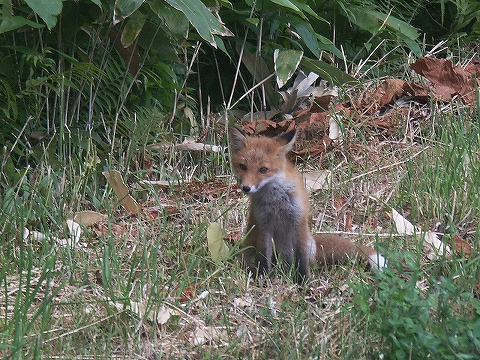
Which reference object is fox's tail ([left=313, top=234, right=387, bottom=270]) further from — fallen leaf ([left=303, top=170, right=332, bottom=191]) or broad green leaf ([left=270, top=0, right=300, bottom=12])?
broad green leaf ([left=270, top=0, right=300, bottom=12])

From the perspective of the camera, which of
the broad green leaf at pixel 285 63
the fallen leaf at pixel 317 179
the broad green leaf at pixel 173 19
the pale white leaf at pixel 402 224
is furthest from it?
the broad green leaf at pixel 285 63

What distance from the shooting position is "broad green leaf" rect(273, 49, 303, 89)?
23.4 feet

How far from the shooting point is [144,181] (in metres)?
6.48

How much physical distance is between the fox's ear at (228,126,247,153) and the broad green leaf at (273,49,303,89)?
1.86 meters

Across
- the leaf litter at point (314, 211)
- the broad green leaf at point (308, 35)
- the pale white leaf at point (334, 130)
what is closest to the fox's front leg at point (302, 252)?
the leaf litter at point (314, 211)

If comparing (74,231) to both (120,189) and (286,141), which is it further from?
(286,141)

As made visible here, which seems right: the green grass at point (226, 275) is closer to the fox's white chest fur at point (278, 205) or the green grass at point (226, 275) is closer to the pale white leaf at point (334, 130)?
the pale white leaf at point (334, 130)

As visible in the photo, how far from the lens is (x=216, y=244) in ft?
16.6

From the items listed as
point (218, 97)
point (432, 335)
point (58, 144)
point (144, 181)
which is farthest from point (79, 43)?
point (432, 335)

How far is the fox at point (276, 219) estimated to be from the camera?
5.07 m

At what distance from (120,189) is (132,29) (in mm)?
1276

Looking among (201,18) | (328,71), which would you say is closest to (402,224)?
(201,18)

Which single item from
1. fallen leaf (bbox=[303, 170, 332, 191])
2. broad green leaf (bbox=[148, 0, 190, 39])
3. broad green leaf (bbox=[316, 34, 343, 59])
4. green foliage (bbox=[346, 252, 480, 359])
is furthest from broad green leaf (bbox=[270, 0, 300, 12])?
green foliage (bbox=[346, 252, 480, 359])

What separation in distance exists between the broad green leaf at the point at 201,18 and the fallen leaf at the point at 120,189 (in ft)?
4.26
